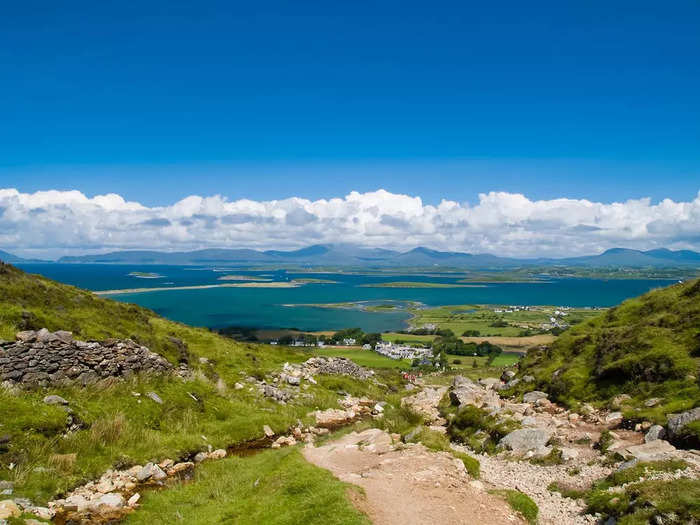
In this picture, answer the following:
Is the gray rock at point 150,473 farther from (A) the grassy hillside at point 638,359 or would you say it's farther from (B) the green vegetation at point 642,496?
(A) the grassy hillside at point 638,359

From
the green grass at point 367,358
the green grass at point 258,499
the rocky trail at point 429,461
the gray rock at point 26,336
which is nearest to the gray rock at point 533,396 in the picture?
the rocky trail at point 429,461

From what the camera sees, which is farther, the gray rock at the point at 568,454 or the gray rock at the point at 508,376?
the gray rock at the point at 508,376

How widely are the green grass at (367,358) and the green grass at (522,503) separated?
61.8 metres

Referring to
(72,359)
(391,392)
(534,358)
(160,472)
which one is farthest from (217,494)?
(391,392)

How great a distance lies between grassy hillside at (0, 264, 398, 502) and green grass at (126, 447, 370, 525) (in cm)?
97

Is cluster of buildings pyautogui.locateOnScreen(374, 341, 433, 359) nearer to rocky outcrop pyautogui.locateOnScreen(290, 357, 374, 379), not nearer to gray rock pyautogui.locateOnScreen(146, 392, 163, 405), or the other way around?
rocky outcrop pyautogui.locateOnScreen(290, 357, 374, 379)

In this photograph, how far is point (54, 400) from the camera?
1980 cm

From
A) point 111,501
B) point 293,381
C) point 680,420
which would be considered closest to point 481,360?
point 293,381

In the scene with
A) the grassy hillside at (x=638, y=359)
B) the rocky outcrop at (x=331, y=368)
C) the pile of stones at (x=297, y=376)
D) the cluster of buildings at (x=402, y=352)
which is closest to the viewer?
the grassy hillside at (x=638, y=359)

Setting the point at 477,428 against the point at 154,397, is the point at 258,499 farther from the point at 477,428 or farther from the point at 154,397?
the point at 477,428

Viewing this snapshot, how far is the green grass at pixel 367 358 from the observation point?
79.6 metres

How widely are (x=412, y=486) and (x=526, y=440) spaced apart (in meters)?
7.18

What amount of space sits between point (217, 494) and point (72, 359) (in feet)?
38.7

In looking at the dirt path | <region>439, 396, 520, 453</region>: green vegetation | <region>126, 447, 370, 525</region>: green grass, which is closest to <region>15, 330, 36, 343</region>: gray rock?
<region>126, 447, 370, 525</region>: green grass
